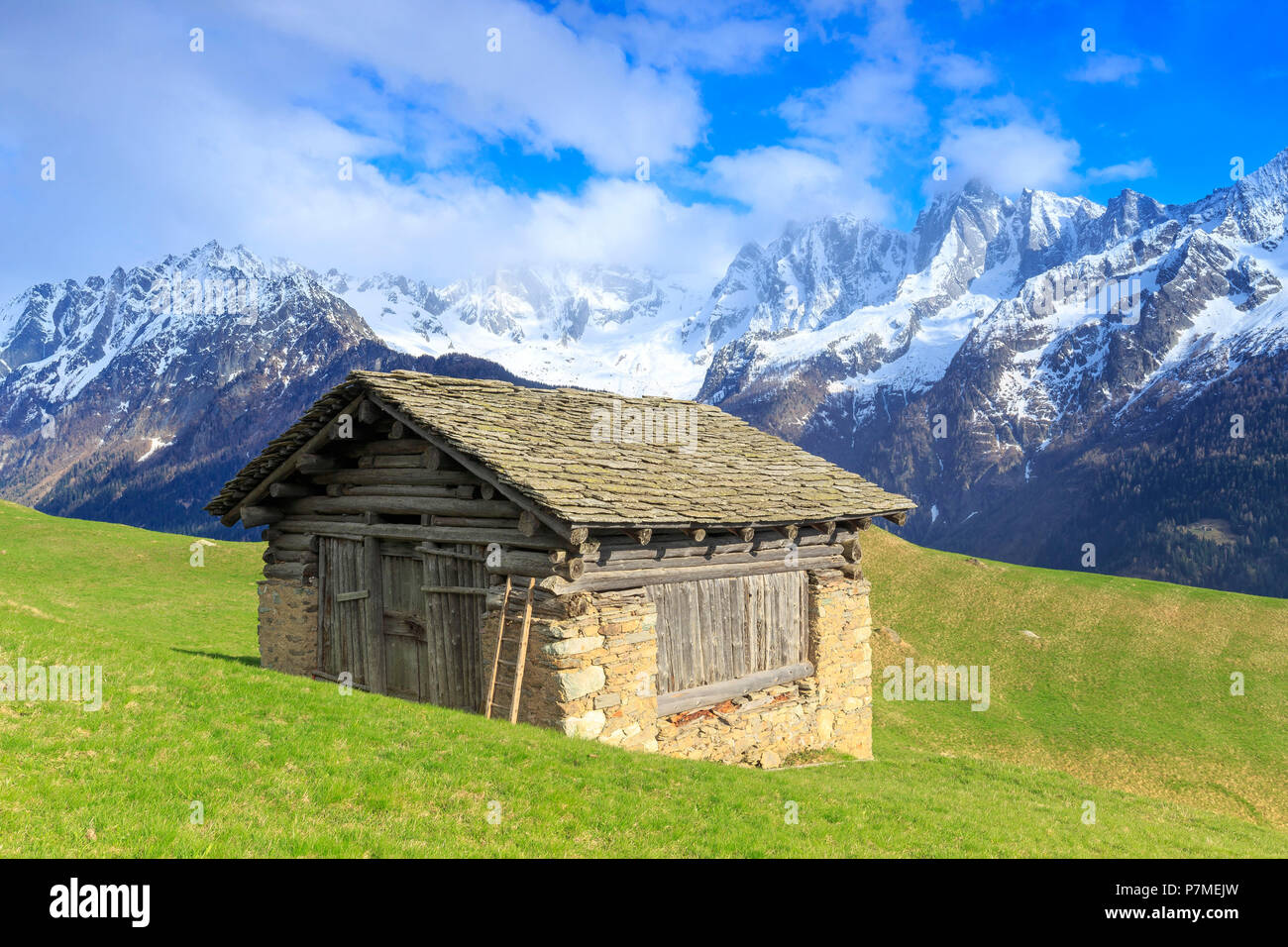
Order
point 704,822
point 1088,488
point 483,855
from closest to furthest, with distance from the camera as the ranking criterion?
point 483,855 → point 704,822 → point 1088,488

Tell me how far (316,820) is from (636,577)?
673 centimetres

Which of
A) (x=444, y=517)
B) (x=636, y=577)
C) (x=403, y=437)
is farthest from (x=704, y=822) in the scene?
(x=403, y=437)

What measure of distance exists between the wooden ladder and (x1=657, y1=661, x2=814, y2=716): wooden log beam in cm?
259

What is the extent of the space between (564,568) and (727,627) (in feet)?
13.8

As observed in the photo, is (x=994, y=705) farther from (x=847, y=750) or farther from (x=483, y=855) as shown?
(x=483, y=855)

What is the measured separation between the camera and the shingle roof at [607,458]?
12305mm

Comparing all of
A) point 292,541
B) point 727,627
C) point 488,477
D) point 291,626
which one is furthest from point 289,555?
point 727,627

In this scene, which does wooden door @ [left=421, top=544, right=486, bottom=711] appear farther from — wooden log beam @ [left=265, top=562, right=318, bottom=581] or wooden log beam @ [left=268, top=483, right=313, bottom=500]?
wooden log beam @ [left=268, top=483, right=313, bottom=500]

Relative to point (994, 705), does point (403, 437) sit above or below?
above

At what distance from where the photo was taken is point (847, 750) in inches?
669

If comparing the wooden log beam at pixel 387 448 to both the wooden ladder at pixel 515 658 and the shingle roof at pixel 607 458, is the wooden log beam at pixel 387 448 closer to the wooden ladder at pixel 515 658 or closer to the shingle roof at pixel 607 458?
the shingle roof at pixel 607 458

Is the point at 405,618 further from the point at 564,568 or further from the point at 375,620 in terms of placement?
the point at 564,568

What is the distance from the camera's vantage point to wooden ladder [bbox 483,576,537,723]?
1188 centimetres

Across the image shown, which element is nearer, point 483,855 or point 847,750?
point 483,855
